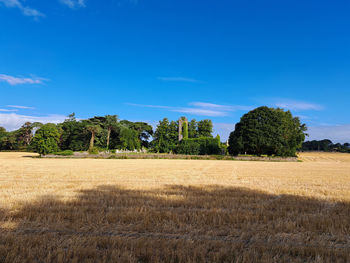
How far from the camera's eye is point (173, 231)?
3979 mm

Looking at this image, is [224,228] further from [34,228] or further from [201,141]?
[201,141]

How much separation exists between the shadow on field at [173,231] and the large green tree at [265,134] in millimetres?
44109

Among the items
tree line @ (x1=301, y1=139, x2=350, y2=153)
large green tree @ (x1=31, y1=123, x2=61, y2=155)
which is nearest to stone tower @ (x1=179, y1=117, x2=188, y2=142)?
large green tree @ (x1=31, y1=123, x2=61, y2=155)

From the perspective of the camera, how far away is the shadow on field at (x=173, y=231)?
304 cm

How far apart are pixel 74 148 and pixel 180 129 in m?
33.7

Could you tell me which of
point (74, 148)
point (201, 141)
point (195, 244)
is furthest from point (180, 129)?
point (195, 244)

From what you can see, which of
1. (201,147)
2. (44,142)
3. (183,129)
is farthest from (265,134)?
(44,142)

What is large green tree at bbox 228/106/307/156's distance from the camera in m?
47.8

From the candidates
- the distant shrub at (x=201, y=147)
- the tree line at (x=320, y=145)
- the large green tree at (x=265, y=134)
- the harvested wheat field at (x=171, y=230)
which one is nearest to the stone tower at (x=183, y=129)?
the distant shrub at (x=201, y=147)

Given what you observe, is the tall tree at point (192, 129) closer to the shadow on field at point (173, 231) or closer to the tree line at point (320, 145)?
the shadow on field at point (173, 231)

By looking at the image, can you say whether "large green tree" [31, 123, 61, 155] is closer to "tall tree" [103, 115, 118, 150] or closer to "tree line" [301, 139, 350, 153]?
"tall tree" [103, 115, 118, 150]

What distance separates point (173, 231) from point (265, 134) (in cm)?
4838

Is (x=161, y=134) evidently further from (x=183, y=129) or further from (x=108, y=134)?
(x=108, y=134)

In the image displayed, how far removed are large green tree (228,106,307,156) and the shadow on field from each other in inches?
1737
